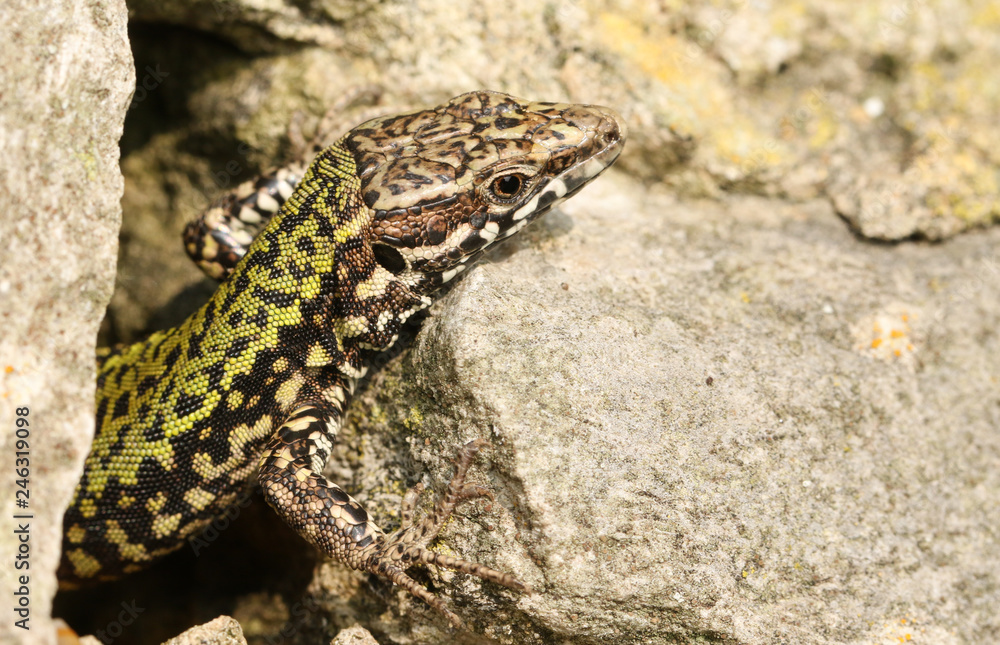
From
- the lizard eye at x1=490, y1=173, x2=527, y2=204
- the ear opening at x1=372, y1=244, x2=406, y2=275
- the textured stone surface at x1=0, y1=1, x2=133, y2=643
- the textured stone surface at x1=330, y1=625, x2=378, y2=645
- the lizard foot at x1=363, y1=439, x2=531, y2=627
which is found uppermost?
the textured stone surface at x1=0, y1=1, x2=133, y2=643

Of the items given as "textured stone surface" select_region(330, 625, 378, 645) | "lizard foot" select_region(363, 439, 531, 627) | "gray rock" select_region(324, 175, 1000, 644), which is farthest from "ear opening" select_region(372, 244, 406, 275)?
"textured stone surface" select_region(330, 625, 378, 645)

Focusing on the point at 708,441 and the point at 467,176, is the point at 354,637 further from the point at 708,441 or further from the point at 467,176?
the point at 467,176

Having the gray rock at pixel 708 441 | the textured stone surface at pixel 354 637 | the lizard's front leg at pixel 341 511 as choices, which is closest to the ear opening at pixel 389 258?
the gray rock at pixel 708 441

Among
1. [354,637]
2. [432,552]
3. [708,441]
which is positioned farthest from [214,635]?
[708,441]

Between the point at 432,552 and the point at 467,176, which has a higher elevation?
the point at 467,176

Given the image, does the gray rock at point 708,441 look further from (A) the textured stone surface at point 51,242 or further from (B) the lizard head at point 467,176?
(A) the textured stone surface at point 51,242

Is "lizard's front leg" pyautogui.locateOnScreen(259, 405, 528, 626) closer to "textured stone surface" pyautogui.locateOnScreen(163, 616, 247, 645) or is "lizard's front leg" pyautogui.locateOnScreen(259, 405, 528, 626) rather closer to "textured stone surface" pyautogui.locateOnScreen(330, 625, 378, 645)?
"textured stone surface" pyautogui.locateOnScreen(330, 625, 378, 645)

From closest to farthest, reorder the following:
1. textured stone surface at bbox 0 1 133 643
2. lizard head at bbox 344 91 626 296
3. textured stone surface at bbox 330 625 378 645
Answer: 1. textured stone surface at bbox 0 1 133 643
2. textured stone surface at bbox 330 625 378 645
3. lizard head at bbox 344 91 626 296

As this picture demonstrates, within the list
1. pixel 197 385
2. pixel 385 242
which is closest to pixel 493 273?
pixel 385 242
